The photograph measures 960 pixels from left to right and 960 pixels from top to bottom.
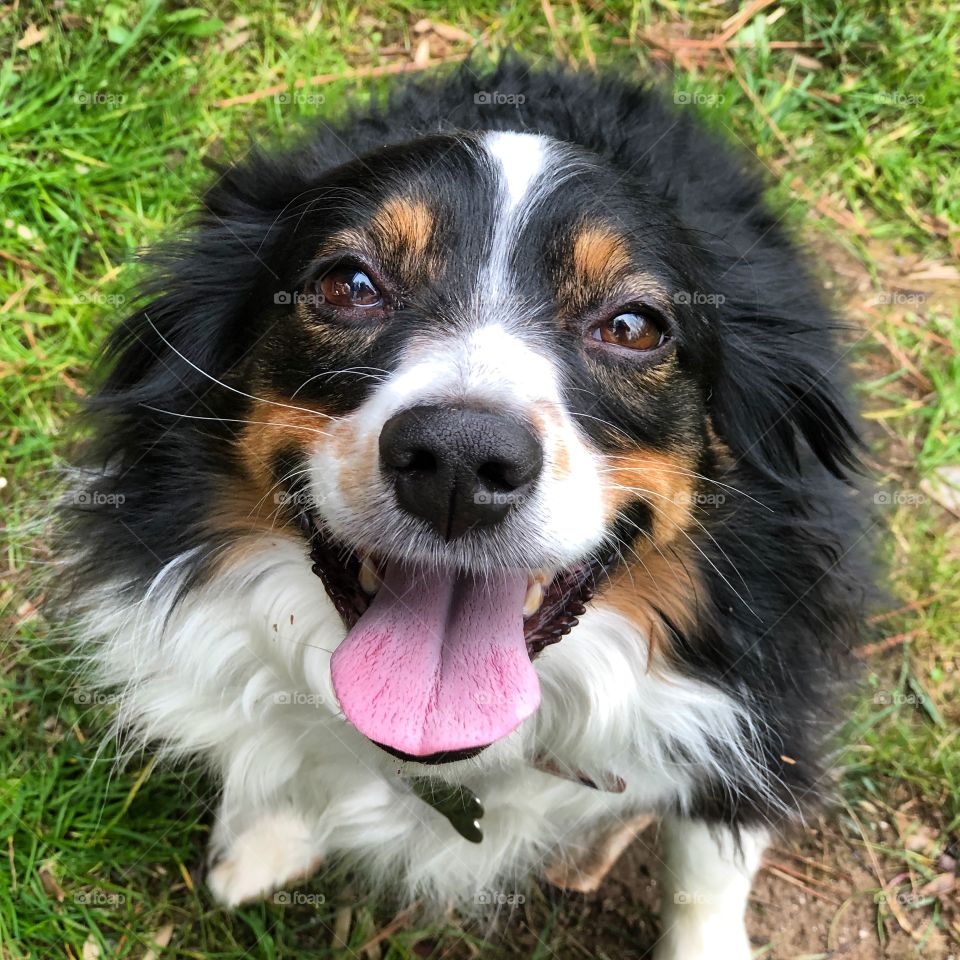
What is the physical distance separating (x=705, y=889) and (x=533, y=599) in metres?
1.36

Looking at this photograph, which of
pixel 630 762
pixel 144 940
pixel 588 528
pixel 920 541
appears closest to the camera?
pixel 588 528

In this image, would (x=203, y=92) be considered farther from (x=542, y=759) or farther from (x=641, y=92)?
(x=542, y=759)

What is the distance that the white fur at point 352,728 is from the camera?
268 cm

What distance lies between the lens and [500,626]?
2.43 metres

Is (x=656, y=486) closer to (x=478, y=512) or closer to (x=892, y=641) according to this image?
(x=478, y=512)

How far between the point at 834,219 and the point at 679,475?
275cm

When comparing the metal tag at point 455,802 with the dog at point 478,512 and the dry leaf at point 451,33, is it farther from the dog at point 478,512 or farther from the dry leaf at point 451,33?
the dry leaf at point 451,33

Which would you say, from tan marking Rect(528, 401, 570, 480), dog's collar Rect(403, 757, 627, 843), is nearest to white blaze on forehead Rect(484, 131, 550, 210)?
tan marking Rect(528, 401, 570, 480)

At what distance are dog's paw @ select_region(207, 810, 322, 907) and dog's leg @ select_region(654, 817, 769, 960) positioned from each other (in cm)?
118

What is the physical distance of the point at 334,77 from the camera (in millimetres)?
4695

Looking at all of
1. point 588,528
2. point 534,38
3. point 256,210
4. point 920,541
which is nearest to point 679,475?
point 588,528

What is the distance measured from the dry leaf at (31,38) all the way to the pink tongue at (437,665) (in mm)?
3301

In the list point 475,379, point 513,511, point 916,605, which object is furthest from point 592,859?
point 475,379

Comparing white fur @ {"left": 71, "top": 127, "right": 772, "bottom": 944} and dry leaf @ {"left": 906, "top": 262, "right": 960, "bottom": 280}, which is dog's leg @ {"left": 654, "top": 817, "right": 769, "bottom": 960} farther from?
dry leaf @ {"left": 906, "top": 262, "right": 960, "bottom": 280}
